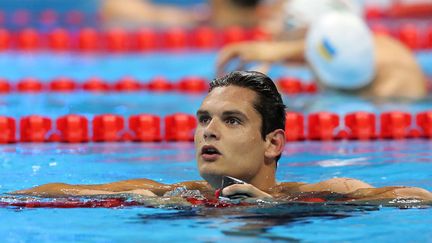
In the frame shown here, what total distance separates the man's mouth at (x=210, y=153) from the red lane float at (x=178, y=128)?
230 centimetres

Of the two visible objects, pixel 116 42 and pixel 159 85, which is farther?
pixel 116 42

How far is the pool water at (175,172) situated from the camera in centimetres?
313

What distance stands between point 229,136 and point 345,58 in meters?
3.46

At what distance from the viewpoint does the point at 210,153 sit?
131 inches

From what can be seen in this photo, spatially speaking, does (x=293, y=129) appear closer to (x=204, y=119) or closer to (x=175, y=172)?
(x=175, y=172)

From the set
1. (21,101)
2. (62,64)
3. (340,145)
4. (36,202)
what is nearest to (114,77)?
(62,64)

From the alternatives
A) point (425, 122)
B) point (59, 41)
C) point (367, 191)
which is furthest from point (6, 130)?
point (59, 41)

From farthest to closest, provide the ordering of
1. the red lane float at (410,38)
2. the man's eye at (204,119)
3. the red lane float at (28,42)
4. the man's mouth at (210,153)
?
the red lane float at (28,42) < the red lane float at (410,38) < the man's eye at (204,119) < the man's mouth at (210,153)

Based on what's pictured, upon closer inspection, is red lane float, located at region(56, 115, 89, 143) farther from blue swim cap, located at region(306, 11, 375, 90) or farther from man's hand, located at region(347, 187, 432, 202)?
man's hand, located at region(347, 187, 432, 202)

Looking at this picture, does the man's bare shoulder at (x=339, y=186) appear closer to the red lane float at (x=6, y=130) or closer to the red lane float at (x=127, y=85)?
the red lane float at (x=6, y=130)

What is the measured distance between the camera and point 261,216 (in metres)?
3.24

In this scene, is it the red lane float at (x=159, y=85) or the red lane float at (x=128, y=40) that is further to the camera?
the red lane float at (x=128, y=40)

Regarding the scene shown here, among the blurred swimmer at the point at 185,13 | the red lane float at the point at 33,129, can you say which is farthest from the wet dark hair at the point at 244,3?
the red lane float at the point at 33,129

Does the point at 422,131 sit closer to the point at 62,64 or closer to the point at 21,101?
the point at 21,101
